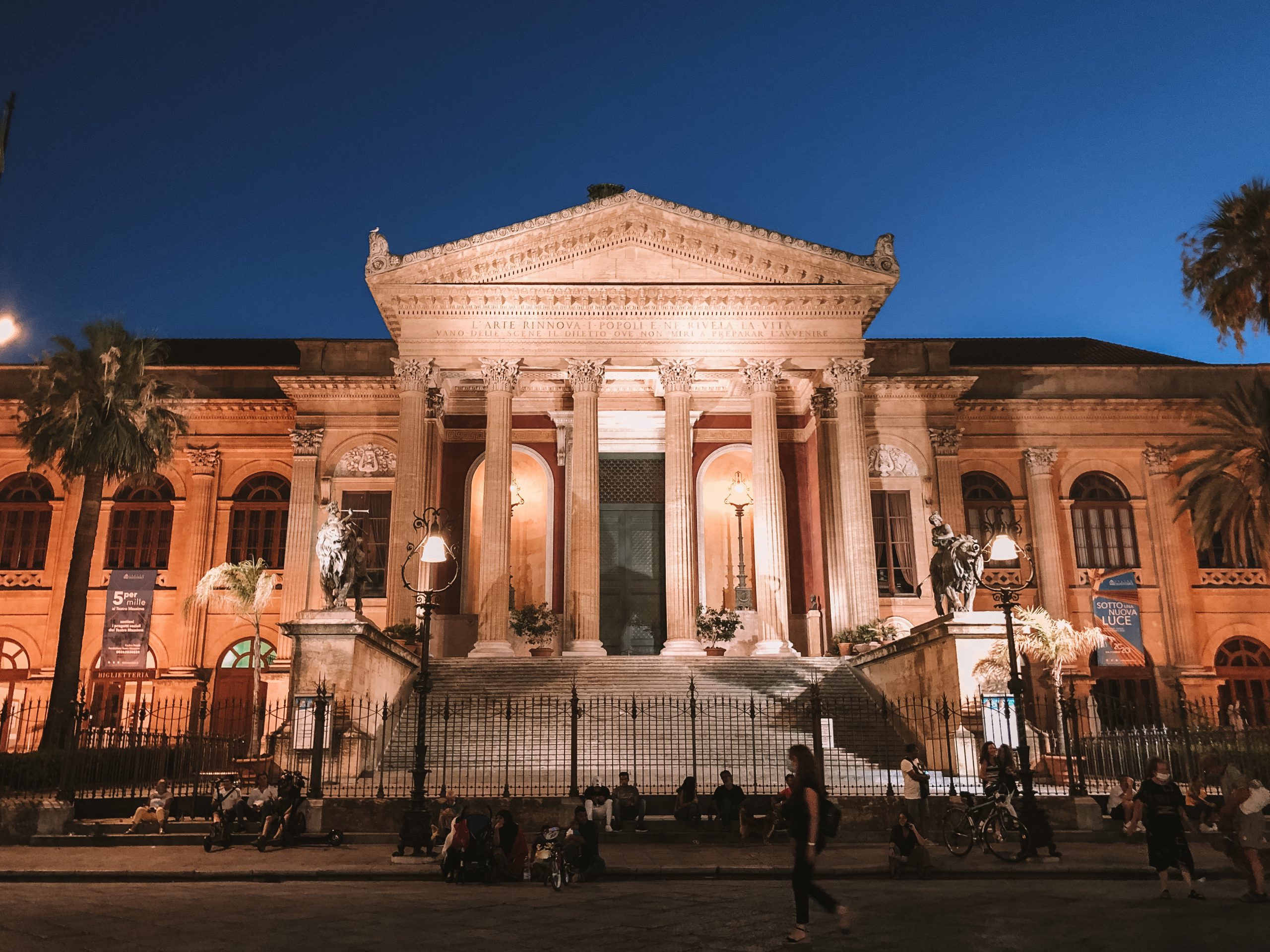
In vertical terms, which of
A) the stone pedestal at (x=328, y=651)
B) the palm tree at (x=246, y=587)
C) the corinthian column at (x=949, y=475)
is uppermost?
the corinthian column at (x=949, y=475)

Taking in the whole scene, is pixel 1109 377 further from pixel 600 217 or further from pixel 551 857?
pixel 551 857

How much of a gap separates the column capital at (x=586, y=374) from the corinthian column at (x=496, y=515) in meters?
1.62

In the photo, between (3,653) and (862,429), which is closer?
(862,429)

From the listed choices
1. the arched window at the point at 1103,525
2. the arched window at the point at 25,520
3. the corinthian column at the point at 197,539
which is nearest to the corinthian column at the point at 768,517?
the arched window at the point at 1103,525

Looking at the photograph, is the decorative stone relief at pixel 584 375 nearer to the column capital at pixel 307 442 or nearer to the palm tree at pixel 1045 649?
the column capital at pixel 307 442

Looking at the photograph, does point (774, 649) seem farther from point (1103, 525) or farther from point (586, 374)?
point (1103, 525)

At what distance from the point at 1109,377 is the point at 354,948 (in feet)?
111

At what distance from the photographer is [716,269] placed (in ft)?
93.5

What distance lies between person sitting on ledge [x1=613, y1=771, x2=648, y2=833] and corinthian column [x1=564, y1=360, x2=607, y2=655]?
398 inches

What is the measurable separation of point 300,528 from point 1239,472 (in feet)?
94.2

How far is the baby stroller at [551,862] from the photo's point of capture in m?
11.3

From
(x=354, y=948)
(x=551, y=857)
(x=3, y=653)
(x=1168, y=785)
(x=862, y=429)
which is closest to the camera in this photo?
(x=354, y=948)

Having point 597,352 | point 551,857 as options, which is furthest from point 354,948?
point 597,352

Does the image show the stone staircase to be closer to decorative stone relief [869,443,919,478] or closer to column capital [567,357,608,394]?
column capital [567,357,608,394]
